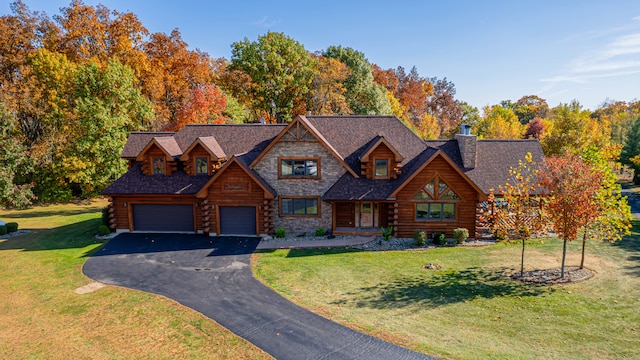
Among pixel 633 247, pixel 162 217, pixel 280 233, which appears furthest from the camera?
pixel 162 217

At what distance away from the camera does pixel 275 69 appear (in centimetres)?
4838

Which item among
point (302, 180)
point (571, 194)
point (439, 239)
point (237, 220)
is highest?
point (571, 194)

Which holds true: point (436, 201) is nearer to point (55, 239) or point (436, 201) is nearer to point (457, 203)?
point (457, 203)

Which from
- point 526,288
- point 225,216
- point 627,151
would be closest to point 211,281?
point 225,216

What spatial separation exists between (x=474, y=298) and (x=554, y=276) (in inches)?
207

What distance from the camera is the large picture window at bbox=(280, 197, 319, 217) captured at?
26.2m

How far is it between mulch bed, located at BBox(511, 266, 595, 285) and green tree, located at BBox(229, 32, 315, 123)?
121 ft

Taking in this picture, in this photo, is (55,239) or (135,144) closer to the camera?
(55,239)

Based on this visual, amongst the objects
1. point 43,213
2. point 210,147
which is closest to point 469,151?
point 210,147

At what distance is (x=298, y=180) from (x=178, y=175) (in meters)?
9.04

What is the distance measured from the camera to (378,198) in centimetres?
2467

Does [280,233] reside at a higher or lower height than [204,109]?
lower

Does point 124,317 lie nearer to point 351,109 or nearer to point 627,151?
point 351,109

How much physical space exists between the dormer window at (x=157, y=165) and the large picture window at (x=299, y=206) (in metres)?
9.42
